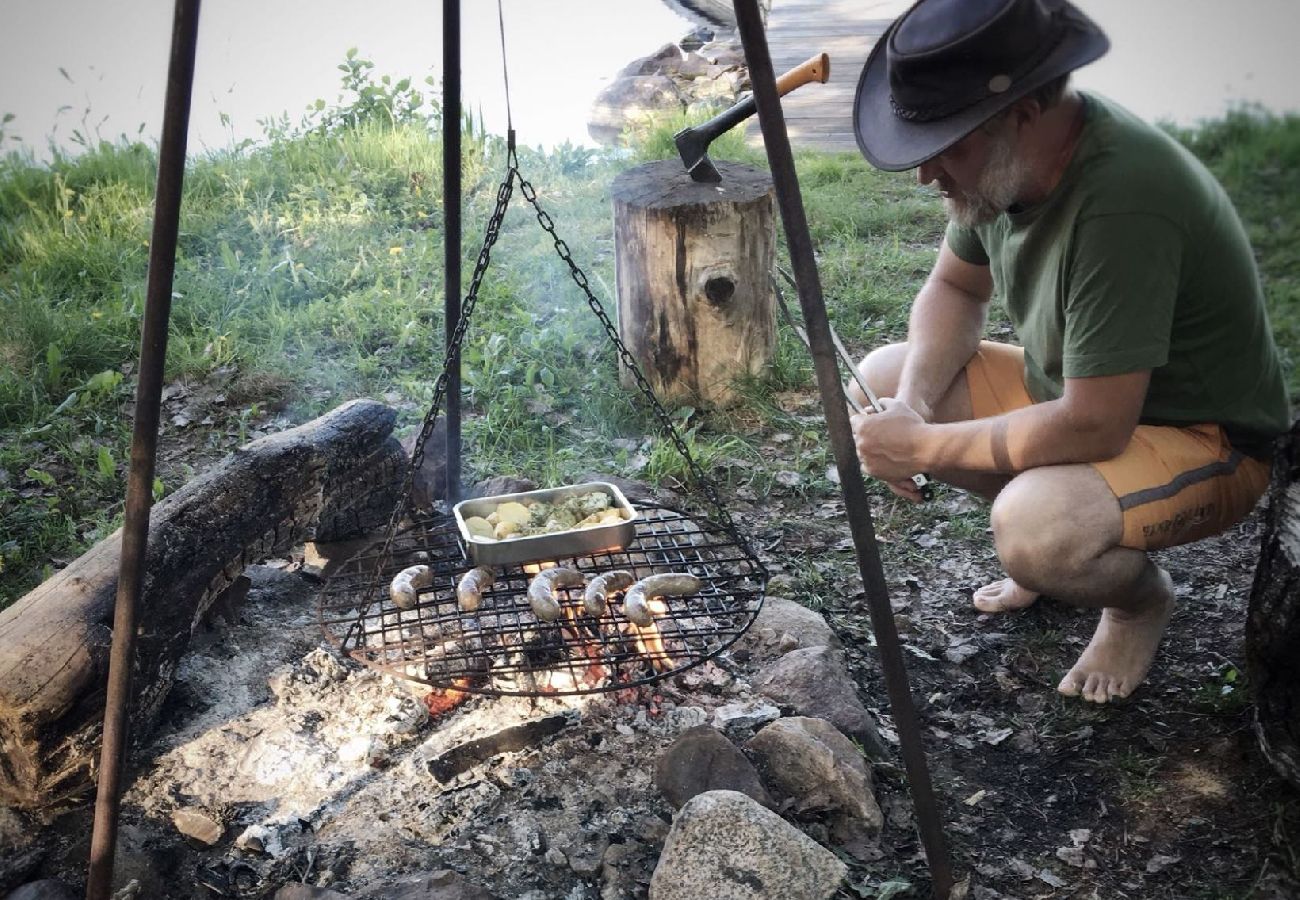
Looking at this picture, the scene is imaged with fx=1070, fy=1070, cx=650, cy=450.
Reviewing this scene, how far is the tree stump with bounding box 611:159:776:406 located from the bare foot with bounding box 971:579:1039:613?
182cm

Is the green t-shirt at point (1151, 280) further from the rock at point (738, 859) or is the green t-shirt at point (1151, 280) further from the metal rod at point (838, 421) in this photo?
the rock at point (738, 859)

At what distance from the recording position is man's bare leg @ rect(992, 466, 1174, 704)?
2896mm

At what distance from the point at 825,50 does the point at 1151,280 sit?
696cm

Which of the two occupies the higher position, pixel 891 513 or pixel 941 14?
pixel 941 14

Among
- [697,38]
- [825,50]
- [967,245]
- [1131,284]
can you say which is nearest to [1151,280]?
[1131,284]

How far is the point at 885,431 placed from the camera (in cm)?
307

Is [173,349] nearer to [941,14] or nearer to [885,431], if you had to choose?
[885,431]

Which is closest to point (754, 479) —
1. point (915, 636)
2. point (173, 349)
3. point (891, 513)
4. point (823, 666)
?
point (891, 513)

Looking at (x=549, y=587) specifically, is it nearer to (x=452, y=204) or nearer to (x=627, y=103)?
(x=452, y=204)

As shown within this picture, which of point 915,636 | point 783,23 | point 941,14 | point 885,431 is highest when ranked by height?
point 783,23

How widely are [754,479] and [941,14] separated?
245 cm

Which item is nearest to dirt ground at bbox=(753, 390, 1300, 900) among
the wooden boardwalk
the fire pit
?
the fire pit

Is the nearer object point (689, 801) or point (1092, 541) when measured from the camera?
point (689, 801)

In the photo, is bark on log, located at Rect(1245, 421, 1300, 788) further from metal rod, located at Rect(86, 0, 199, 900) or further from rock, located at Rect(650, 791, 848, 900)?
metal rod, located at Rect(86, 0, 199, 900)
